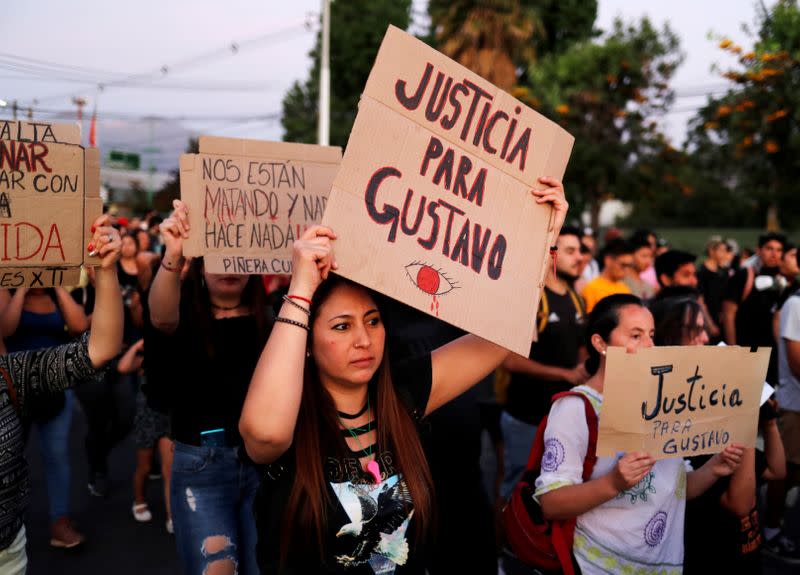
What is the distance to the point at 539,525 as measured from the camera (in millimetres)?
2635

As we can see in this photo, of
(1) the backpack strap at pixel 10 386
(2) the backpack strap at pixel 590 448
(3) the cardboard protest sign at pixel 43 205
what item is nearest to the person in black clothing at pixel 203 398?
(3) the cardboard protest sign at pixel 43 205

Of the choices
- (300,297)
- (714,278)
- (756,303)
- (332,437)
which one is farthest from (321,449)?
(714,278)

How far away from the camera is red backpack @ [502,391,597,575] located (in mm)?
2562

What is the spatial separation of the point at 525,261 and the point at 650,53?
20729 mm

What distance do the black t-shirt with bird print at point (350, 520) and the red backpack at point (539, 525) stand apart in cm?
60

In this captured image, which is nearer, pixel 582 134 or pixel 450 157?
pixel 450 157

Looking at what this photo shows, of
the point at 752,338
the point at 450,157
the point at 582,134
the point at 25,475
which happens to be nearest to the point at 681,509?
the point at 450,157

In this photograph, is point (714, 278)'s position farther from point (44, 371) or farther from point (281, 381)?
point (281, 381)

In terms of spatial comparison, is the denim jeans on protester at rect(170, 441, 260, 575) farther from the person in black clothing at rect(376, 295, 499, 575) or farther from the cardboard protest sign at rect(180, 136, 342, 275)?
the person in black clothing at rect(376, 295, 499, 575)

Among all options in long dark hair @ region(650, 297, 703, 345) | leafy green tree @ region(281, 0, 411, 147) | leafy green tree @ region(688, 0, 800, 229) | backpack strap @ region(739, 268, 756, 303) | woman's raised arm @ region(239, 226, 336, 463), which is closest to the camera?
woman's raised arm @ region(239, 226, 336, 463)

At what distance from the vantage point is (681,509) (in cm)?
269

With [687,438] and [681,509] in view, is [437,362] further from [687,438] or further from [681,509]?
[681,509]

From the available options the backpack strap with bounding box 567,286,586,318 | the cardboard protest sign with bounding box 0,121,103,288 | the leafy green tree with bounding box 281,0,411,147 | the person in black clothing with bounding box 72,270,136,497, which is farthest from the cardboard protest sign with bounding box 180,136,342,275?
the leafy green tree with bounding box 281,0,411,147

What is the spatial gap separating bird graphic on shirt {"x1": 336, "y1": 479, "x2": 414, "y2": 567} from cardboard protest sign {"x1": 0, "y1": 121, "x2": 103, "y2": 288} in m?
1.33
